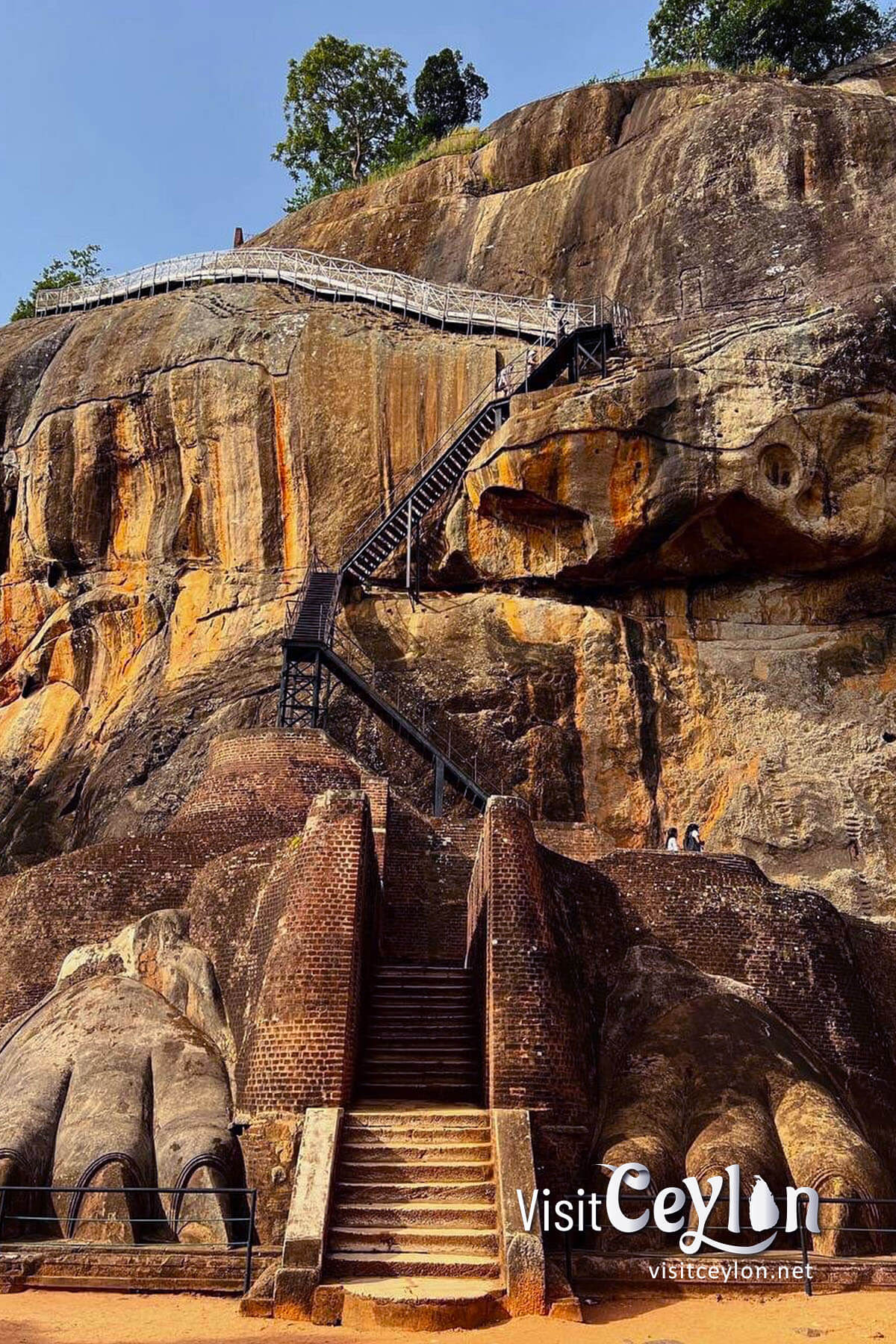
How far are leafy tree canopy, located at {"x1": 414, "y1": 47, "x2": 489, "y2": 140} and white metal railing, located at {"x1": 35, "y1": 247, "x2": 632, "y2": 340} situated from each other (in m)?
17.8

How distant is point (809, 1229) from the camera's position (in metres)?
11.4

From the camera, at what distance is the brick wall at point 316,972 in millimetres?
12195

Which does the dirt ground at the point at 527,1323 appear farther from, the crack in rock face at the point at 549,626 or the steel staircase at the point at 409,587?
the steel staircase at the point at 409,587

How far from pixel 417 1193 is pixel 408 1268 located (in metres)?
1.01

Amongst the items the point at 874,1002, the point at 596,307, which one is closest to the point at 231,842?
the point at 874,1002

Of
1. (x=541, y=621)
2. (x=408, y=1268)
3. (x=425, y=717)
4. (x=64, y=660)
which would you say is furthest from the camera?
(x=64, y=660)

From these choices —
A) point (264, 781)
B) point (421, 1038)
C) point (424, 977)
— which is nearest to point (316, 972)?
point (421, 1038)

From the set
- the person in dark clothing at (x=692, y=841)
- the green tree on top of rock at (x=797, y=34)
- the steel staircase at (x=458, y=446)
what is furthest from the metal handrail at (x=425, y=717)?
the green tree on top of rock at (x=797, y=34)

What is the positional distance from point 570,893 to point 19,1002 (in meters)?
6.63

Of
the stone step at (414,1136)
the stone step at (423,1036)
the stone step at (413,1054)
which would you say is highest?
the stone step at (423,1036)

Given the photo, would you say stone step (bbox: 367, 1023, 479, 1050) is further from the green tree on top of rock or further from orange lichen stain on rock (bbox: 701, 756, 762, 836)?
the green tree on top of rock

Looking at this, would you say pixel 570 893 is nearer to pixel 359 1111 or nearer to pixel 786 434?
pixel 359 1111

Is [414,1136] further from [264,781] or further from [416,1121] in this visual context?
[264,781]

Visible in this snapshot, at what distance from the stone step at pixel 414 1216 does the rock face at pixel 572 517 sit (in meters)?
14.1
